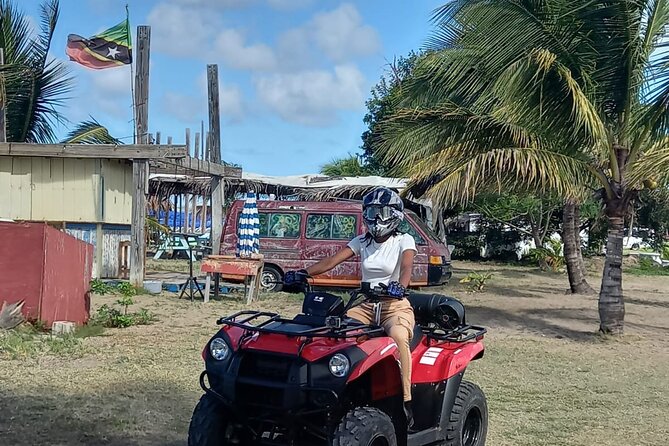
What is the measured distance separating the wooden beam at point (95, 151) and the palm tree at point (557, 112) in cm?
433

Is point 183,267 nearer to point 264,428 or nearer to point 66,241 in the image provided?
point 66,241

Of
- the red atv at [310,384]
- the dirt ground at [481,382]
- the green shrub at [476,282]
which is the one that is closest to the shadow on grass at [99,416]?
the dirt ground at [481,382]

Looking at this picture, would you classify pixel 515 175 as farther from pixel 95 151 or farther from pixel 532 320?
pixel 95 151

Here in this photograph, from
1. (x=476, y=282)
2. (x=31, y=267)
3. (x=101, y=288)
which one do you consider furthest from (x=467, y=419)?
(x=476, y=282)

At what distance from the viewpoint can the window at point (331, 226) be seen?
17.6 metres

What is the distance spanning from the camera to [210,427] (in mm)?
4762

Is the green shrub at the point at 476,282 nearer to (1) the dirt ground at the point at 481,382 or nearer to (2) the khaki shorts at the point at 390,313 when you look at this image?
(1) the dirt ground at the point at 481,382

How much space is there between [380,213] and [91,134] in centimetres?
1404

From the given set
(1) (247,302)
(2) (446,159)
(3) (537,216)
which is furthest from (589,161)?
(3) (537,216)

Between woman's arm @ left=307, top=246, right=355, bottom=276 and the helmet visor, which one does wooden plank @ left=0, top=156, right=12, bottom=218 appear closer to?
woman's arm @ left=307, top=246, right=355, bottom=276

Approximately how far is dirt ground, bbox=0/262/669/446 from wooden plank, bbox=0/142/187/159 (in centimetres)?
278

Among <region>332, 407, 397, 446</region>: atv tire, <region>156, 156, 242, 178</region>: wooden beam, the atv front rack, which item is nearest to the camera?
<region>332, 407, 397, 446</region>: atv tire

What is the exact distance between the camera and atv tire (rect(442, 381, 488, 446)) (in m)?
5.57

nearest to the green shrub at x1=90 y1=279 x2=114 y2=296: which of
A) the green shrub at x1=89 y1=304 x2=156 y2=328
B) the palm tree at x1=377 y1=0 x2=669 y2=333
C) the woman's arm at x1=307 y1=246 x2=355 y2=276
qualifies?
the green shrub at x1=89 y1=304 x2=156 y2=328
